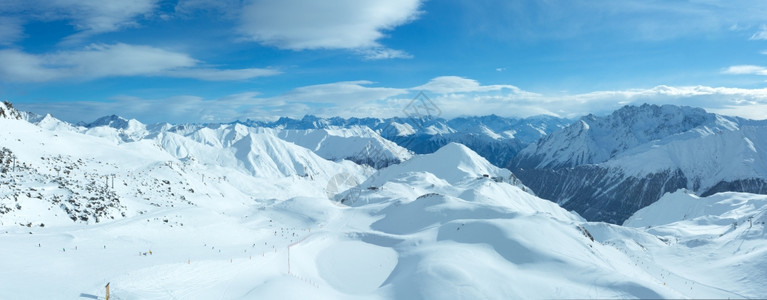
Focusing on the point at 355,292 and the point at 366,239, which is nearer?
the point at 355,292

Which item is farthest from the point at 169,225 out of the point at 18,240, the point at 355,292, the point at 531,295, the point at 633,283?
the point at 633,283

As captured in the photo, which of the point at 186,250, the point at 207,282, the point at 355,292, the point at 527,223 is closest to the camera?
the point at 207,282

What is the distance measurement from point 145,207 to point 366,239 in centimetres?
3615

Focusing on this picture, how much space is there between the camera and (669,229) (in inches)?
4060

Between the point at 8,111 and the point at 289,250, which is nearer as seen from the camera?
the point at 289,250

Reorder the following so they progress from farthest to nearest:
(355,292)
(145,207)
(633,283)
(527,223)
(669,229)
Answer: (669,229), (145,207), (527,223), (355,292), (633,283)

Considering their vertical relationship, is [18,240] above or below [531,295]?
above

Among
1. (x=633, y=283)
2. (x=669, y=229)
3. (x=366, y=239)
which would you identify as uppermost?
(x=633, y=283)

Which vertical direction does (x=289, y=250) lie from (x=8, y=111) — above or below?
below

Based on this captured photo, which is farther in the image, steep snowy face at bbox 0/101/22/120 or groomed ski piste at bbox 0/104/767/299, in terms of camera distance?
steep snowy face at bbox 0/101/22/120

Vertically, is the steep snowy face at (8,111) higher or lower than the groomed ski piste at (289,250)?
higher

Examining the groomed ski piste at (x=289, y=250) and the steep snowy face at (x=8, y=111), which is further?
the steep snowy face at (x=8, y=111)

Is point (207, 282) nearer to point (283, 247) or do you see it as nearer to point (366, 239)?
point (283, 247)

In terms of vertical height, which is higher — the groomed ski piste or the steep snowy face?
the steep snowy face
